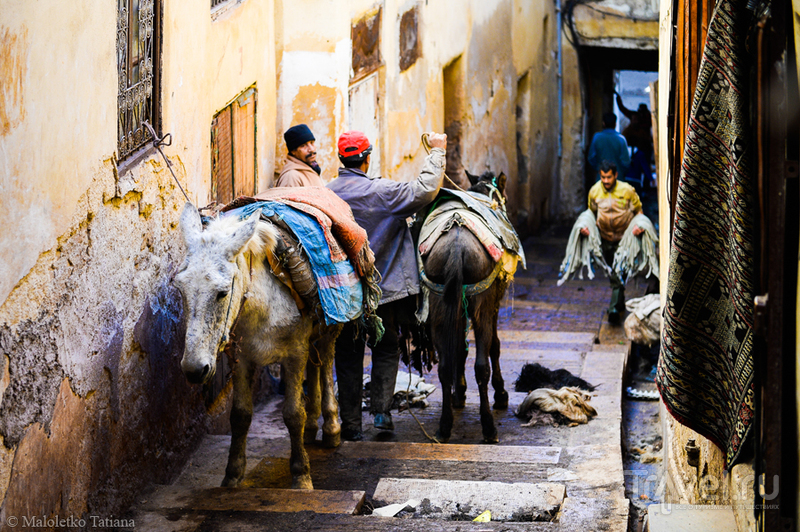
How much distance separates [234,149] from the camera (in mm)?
6211

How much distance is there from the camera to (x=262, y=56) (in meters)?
6.77

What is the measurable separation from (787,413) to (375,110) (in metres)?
7.45

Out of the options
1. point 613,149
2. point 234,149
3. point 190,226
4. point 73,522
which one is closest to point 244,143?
point 234,149

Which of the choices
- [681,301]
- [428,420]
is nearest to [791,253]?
[681,301]

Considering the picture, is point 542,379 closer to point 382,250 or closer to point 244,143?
point 382,250

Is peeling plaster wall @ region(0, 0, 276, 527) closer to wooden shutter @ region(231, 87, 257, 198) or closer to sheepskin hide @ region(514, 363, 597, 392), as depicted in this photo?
wooden shutter @ region(231, 87, 257, 198)

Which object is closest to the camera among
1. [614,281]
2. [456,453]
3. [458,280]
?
[456,453]

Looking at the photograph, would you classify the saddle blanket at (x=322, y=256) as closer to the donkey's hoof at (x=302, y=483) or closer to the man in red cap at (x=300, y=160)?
the donkey's hoof at (x=302, y=483)

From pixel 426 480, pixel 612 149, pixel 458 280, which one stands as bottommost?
pixel 612 149

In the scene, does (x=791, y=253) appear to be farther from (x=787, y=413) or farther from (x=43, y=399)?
(x=43, y=399)

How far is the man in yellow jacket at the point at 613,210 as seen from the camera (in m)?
9.92

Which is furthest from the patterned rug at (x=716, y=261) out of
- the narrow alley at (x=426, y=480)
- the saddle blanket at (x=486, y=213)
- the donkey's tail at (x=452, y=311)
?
the saddle blanket at (x=486, y=213)

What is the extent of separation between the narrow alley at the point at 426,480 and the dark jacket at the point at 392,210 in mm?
1079

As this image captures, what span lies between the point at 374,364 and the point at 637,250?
463cm
